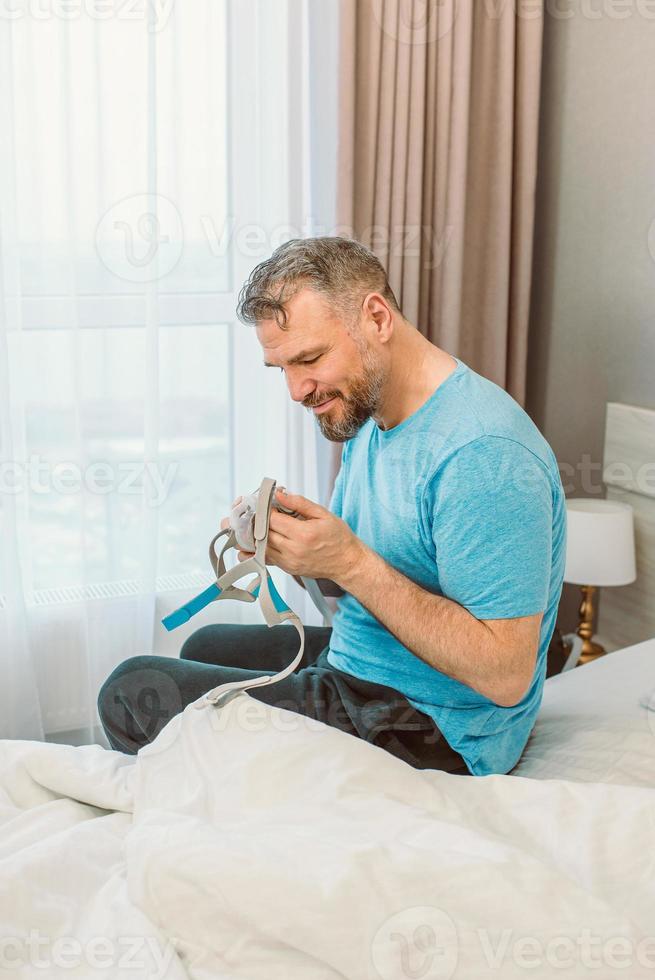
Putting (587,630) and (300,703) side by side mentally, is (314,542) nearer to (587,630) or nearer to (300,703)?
(300,703)

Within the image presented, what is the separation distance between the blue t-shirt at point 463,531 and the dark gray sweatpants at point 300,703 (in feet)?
0.08

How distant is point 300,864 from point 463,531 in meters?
0.46

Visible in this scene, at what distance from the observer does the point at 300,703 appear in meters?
1.43

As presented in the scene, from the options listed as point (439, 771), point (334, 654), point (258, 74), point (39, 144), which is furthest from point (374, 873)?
point (258, 74)

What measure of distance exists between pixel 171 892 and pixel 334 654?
0.62m

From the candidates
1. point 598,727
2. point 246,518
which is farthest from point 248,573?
point 598,727

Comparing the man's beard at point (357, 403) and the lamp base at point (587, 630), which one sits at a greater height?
the man's beard at point (357, 403)

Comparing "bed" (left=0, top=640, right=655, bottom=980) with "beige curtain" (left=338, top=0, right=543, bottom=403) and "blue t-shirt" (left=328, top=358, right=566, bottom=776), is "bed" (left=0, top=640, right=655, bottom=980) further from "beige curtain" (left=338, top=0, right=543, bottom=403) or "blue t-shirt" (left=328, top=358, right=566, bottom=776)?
"beige curtain" (left=338, top=0, right=543, bottom=403)

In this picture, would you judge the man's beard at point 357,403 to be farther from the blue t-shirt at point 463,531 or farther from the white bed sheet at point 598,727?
the white bed sheet at point 598,727

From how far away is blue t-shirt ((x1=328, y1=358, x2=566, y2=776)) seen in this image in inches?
47.2

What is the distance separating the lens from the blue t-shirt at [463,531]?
1.20 metres

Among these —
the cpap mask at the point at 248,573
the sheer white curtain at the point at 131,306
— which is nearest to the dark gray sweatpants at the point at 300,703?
the cpap mask at the point at 248,573

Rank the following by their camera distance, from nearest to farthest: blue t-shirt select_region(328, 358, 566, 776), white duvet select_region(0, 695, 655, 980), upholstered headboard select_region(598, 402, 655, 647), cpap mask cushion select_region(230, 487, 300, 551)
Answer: white duvet select_region(0, 695, 655, 980), blue t-shirt select_region(328, 358, 566, 776), cpap mask cushion select_region(230, 487, 300, 551), upholstered headboard select_region(598, 402, 655, 647)

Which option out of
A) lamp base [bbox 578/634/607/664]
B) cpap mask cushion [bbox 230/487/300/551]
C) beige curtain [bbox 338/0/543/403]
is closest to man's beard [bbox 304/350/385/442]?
A: cpap mask cushion [bbox 230/487/300/551]
